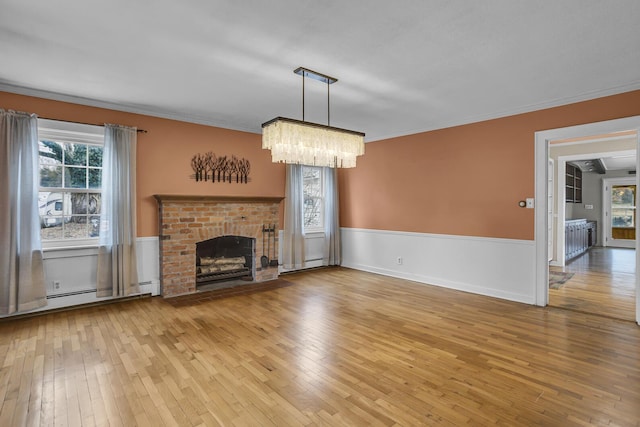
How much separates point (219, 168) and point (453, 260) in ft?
13.1

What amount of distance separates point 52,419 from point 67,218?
9.61 feet

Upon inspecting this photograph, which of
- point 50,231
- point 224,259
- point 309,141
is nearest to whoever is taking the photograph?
point 309,141

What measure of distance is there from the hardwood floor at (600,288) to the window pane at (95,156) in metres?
6.26

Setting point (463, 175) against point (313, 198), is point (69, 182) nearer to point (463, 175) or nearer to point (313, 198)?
point (313, 198)

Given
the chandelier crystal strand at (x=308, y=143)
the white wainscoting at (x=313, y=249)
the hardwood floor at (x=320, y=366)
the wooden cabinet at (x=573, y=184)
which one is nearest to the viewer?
the hardwood floor at (x=320, y=366)

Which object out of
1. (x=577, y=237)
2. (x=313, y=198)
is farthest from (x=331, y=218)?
(x=577, y=237)

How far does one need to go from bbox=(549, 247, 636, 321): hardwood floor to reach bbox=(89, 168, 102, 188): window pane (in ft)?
20.3

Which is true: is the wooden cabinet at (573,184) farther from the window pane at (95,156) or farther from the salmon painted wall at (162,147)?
the window pane at (95,156)

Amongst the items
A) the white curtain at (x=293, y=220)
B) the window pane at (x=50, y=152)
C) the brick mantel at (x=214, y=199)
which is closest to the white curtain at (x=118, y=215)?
the brick mantel at (x=214, y=199)

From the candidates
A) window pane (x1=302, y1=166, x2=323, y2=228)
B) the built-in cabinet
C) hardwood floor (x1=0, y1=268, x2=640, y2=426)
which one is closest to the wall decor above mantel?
window pane (x1=302, y1=166, x2=323, y2=228)

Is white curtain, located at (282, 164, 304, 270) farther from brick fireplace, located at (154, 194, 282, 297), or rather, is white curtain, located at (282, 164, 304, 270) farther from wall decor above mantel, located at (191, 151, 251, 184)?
wall decor above mantel, located at (191, 151, 251, 184)

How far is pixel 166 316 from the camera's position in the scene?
3842mm

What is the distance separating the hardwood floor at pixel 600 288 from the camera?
4.03 metres

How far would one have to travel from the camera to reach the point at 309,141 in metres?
3.00
